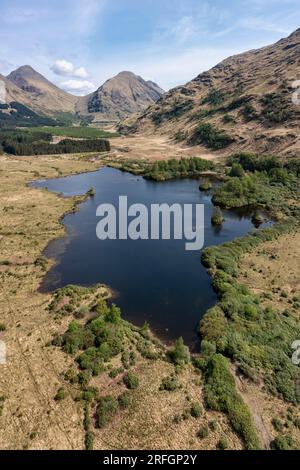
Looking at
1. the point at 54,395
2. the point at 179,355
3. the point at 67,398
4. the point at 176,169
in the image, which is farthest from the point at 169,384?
the point at 176,169

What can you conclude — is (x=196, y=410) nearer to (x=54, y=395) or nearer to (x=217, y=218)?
(x=54, y=395)

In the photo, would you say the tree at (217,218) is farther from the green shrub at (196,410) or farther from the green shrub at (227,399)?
the green shrub at (196,410)

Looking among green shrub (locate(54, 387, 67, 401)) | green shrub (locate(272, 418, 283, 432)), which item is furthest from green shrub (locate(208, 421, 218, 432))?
green shrub (locate(54, 387, 67, 401))

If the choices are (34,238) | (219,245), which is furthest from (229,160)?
(34,238)

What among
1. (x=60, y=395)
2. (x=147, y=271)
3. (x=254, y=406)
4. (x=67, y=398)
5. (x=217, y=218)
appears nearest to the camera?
(x=60, y=395)

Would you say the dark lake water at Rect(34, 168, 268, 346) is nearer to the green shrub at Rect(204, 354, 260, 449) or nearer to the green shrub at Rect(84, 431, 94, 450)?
the green shrub at Rect(204, 354, 260, 449)

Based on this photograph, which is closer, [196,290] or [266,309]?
[266,309]

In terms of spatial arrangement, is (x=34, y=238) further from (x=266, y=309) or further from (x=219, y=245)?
(x=266, y=309)

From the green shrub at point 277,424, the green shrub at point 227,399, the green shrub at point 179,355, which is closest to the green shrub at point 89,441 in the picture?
the green shrub at point 227,399
